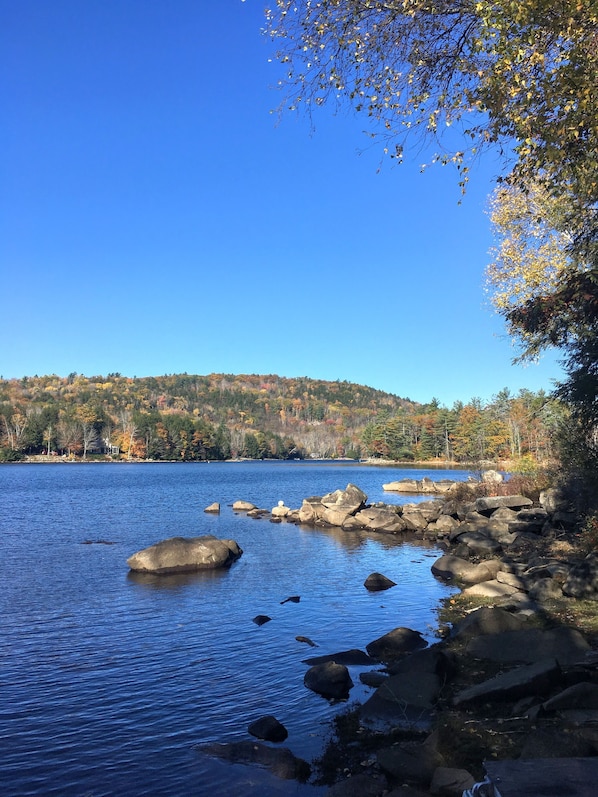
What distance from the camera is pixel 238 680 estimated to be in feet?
38.0

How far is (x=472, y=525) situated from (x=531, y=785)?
25.4 m

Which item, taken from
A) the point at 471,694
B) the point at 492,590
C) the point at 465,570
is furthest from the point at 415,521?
the point at 471,694

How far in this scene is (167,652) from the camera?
43.5ft

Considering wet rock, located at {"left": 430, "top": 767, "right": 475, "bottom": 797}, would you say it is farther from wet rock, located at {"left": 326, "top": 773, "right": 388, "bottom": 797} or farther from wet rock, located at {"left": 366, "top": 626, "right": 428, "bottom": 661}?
wet rock, located at {"left": 366, "top": 626, "right": 428, "bottom": 661}

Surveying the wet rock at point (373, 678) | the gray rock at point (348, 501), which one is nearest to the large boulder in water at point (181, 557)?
the wet rock at point (373, 678)

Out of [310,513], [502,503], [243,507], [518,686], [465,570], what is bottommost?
[243,507]

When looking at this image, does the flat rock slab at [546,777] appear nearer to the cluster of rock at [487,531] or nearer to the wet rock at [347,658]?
the wet rock at [347,658]

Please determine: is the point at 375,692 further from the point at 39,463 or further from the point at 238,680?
the point at 39,463

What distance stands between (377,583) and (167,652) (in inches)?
344

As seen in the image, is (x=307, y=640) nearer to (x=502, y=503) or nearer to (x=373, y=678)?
(x=373, y=678)

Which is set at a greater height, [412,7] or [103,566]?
[412,7]

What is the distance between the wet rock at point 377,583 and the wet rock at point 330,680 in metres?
8.58

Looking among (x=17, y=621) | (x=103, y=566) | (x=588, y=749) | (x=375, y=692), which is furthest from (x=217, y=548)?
(x=588, y=749)

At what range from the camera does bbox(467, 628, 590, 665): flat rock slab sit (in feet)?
34.9
